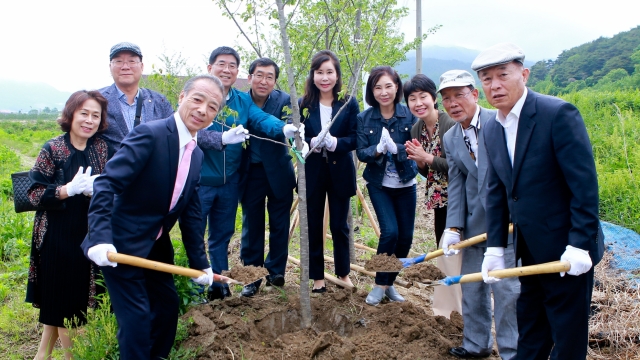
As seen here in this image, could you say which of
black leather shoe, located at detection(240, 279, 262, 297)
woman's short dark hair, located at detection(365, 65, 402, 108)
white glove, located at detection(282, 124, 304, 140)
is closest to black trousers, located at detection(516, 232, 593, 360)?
white glove, located at detection(282, 124, 304, 140)

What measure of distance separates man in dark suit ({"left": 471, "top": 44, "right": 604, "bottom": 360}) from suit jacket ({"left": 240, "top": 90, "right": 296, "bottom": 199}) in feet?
6.91

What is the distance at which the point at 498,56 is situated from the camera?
2.43 m

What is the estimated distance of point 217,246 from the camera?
4.27m

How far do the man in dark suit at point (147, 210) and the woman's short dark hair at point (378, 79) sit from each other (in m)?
1.52

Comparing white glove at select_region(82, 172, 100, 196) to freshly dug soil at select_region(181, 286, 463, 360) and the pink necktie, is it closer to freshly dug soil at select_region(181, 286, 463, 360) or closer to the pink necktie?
the pink necktie

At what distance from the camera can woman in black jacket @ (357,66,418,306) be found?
3998 millimetres

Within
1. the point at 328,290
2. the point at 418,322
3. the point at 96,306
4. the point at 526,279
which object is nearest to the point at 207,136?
the point at 96,306

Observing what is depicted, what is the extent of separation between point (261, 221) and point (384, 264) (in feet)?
4.59

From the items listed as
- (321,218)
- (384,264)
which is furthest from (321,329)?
(321,218)

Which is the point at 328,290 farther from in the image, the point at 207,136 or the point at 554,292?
the point at 554,292

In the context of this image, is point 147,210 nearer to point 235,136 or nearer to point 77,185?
point 77,185

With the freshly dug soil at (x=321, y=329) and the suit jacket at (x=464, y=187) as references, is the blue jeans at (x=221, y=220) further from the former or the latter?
the suit jacket at (x=464, y=187)

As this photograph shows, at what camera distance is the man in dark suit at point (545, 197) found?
223 centimetres

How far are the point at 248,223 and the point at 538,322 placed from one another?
8.87 ft
